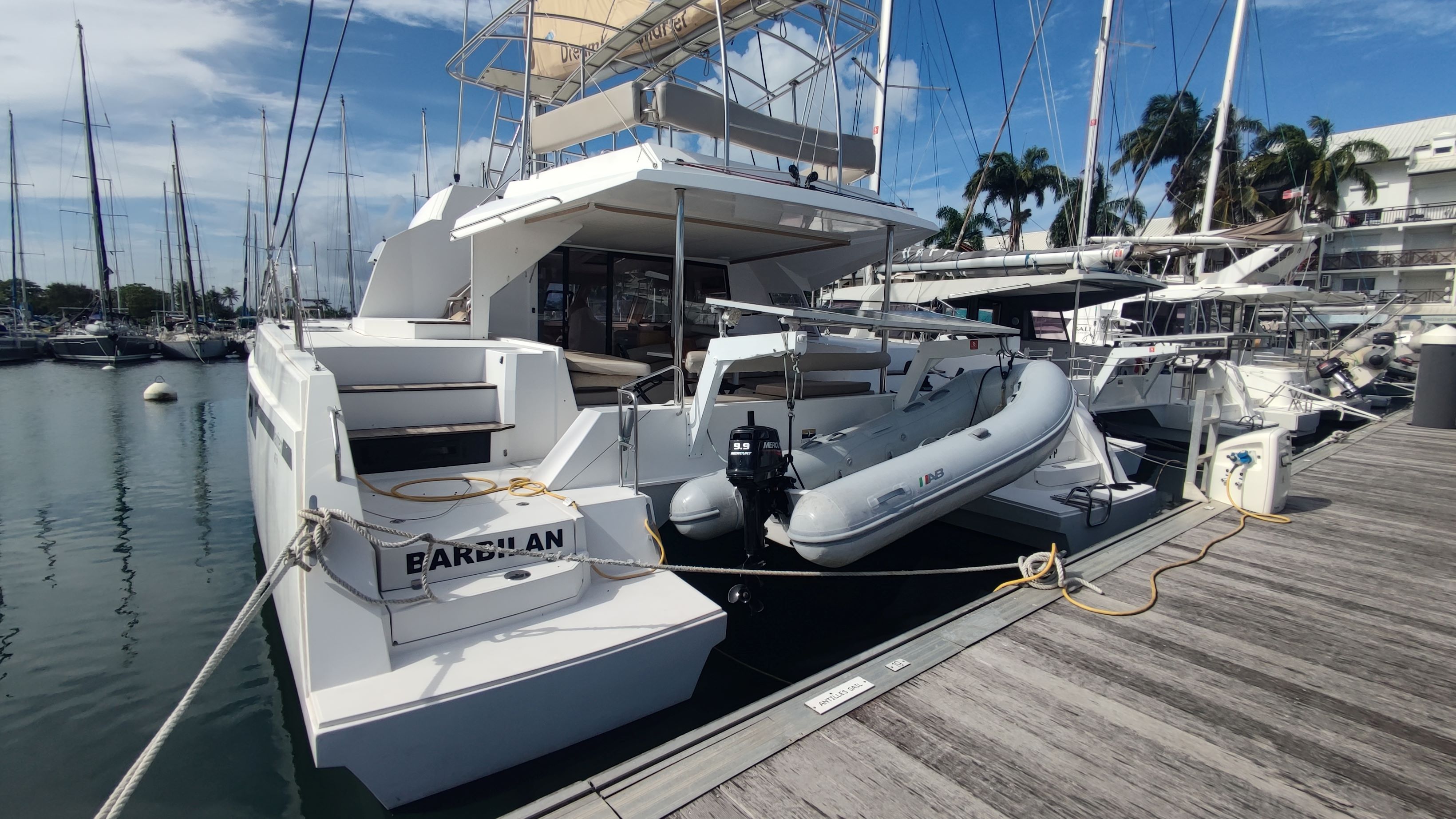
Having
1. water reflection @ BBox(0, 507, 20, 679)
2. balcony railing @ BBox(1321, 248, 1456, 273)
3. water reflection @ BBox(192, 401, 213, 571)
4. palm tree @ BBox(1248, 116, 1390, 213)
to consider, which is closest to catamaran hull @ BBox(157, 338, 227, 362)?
water reflection @ BBox(192, 401, 213, 571)

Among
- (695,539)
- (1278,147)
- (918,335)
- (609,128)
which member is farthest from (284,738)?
(1278,147)

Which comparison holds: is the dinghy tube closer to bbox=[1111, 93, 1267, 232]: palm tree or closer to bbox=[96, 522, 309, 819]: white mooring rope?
bbox=[96, 522, 309, 819]: white mooring rope

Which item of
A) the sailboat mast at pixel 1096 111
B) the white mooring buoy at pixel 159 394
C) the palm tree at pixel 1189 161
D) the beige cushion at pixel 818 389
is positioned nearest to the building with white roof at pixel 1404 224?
the palm tree at pixel 1189 161

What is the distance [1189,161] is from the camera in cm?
3281

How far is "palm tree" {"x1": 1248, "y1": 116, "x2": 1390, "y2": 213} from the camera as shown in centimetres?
3506

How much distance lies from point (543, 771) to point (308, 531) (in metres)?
1.41

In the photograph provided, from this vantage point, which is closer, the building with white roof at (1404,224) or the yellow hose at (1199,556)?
the yellow hose at (1199,556)

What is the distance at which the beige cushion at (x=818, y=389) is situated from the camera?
5.32 meters

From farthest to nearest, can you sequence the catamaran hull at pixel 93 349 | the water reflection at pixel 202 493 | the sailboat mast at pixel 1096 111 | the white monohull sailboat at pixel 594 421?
the catamaran hull at pixel 93 349
the sailboat mast at pixel 1096 111
the water reflection at pixel 202 493
the white monohull sailboat at pixel 594 421

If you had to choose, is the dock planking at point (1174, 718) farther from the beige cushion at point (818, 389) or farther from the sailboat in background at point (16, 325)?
the sailboat in background at point (16, 325)

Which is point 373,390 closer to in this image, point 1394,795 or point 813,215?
point 813,215

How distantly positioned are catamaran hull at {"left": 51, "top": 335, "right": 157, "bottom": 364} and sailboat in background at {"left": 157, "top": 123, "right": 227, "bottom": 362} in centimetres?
237

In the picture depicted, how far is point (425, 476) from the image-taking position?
13.0 ft

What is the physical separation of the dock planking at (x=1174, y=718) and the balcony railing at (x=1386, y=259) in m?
43.0
